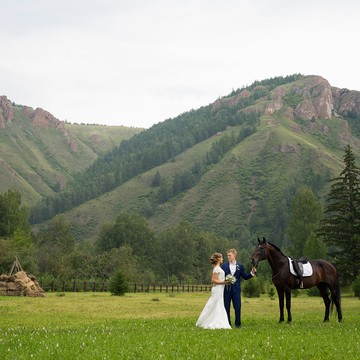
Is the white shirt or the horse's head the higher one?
the horse's head

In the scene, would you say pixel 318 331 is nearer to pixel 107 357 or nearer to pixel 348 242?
pixel 107 357

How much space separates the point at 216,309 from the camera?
58.0ft

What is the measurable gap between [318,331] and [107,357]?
8.17 meters

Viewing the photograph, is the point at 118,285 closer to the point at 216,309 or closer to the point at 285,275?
the point at 285,275

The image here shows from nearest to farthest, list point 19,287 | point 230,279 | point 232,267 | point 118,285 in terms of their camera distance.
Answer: point 230,279 → point 232,267 → point 19,287 → point 118,285

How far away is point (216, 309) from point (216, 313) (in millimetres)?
155

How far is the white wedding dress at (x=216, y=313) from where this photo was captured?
17.3 meters

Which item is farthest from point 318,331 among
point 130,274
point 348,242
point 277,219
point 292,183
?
point 292,183

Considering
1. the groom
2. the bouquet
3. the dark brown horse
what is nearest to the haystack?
the groom

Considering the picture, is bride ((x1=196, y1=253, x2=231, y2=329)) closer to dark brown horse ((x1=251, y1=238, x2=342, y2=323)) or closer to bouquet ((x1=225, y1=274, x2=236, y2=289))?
bouquet ((x1=225, y1=274, x2=236, y2=289))

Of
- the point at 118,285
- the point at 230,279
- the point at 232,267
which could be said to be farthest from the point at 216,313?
the point at 118,285

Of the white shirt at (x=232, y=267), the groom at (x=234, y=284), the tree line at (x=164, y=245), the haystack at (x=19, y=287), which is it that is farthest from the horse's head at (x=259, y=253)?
the haystack at (x=19, y=287)

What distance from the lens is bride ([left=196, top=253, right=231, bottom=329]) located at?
17.3 meters

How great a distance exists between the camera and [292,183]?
19212 cm
